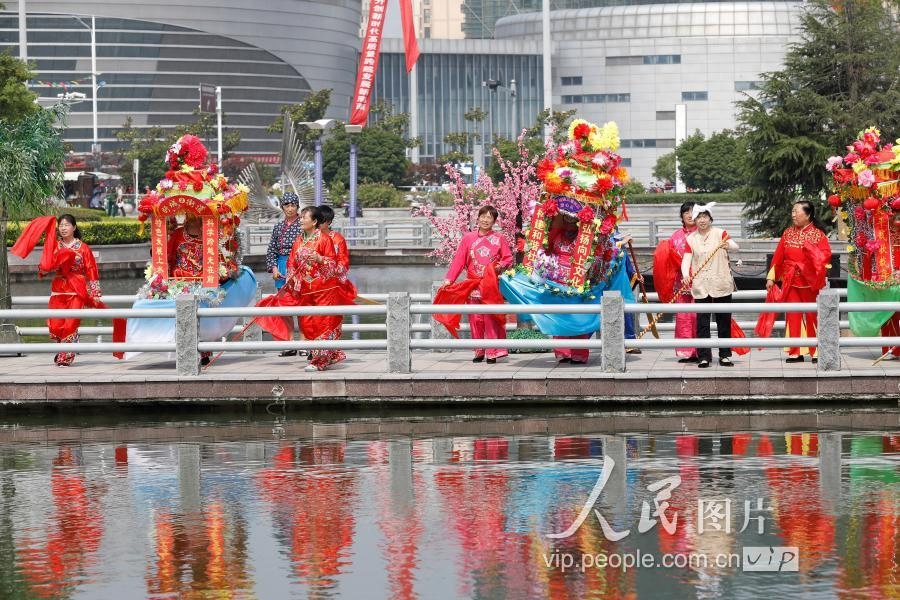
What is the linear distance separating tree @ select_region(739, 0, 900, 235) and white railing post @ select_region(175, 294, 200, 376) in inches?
979

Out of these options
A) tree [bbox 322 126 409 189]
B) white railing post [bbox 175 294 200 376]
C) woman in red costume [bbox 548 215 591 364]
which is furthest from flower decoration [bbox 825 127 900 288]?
tree [bbox 322 126 409 189]

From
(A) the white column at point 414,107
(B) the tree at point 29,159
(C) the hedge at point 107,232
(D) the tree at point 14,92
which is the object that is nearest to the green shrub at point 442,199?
(C) the hedge at point 107,232

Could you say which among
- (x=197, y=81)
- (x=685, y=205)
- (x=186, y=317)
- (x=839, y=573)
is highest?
(x=197, y=81)

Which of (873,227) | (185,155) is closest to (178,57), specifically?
(185,155)

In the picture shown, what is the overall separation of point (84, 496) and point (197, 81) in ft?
376

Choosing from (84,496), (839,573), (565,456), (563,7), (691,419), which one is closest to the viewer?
(839,573)

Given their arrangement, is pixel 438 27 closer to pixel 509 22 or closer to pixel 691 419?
pixel 509 22

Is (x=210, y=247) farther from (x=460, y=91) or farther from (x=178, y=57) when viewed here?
(x=460, y=91)

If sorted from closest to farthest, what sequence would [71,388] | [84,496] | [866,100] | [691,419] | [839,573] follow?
[839,573] → [84,496] → [691,419] → [71,388] → [866,100]

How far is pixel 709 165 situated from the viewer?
88.8 metres

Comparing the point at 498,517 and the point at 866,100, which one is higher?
the point at 866,100

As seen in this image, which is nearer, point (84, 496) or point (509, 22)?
point (84, 496)

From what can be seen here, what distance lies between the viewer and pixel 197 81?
123 m

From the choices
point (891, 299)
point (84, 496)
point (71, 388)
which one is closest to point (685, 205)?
point (891, 299)
